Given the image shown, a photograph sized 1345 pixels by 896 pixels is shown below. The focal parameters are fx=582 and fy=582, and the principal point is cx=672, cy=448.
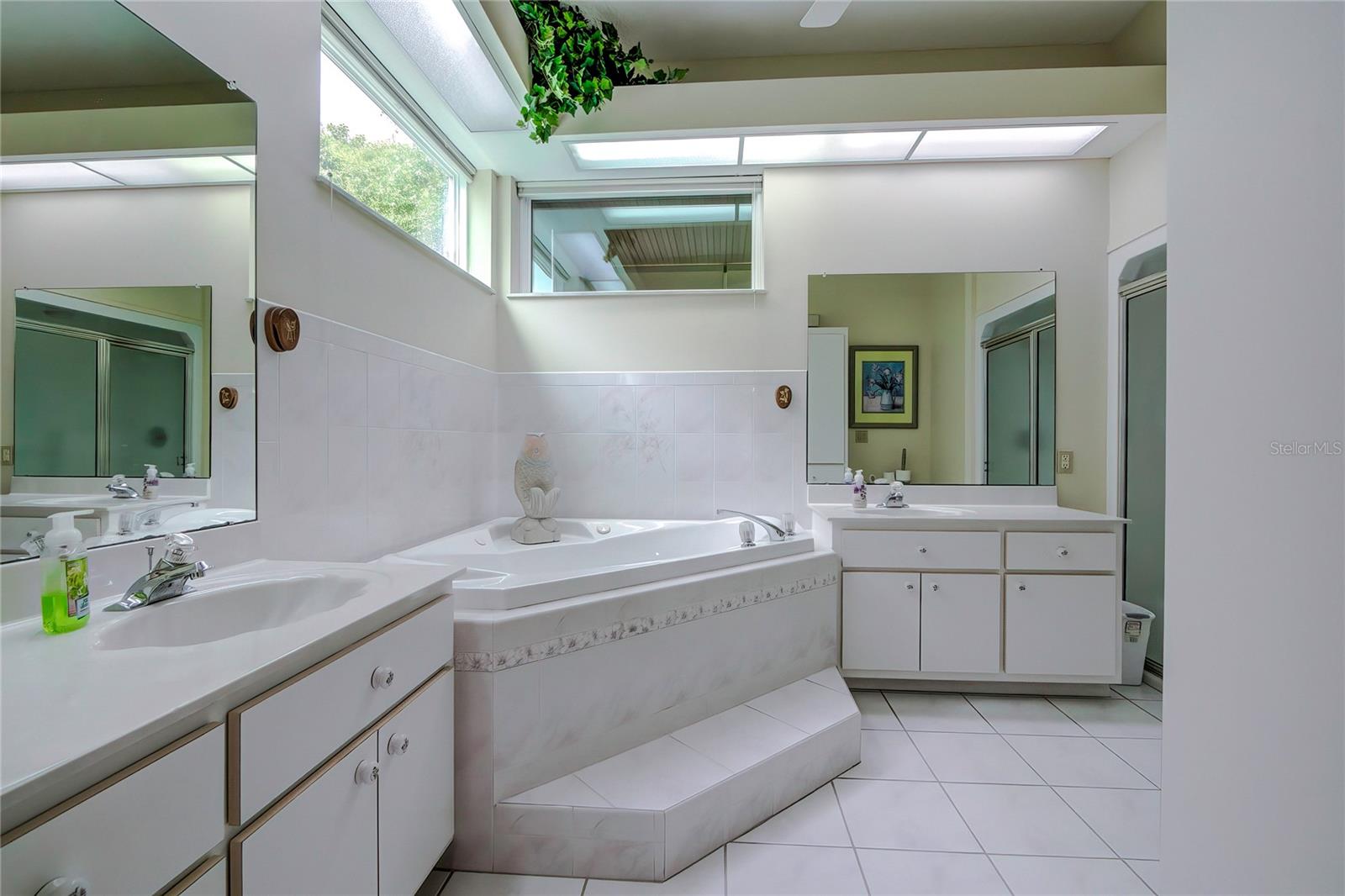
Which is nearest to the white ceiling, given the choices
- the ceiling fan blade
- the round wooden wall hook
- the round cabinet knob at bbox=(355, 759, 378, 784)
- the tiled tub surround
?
the ceiling fan blade

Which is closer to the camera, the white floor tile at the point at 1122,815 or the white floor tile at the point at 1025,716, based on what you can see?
the white floor tile at the point at 1122,815

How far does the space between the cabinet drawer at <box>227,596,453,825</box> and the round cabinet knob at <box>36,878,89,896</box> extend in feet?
0.62

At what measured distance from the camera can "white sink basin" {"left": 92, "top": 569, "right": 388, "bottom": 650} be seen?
3.23 feet

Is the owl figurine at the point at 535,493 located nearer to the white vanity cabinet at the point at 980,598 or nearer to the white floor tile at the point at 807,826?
the white vanity cabinet at the point at 980,598

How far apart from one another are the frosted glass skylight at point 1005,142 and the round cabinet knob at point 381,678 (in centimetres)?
296

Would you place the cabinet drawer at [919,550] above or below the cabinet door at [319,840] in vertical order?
above

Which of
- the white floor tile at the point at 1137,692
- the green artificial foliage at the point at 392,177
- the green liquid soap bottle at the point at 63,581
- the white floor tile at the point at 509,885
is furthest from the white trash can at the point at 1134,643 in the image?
the green artificial foliage at the point at 392,177

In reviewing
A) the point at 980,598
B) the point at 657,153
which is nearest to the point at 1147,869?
the point at 980,598

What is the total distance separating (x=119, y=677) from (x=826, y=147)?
10.1 feet

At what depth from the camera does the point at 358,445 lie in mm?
1931

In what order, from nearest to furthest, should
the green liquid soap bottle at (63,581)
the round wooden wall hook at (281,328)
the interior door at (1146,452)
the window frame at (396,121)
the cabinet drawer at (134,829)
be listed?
the cabinet drawer at (134,829) < the green liquid soap bottle at (63,581) < the round wooden wall hook at (281,328) < the window frame at (396,121) < the interior door at (1146,452)

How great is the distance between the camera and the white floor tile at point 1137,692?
260cm

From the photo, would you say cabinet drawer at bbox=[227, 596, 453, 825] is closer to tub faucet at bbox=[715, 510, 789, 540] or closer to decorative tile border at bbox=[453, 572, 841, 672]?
decorative tile border at bbox=[453, 572, 841, 672]

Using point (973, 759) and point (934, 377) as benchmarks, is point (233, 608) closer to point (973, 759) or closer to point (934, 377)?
point (973, 759)
